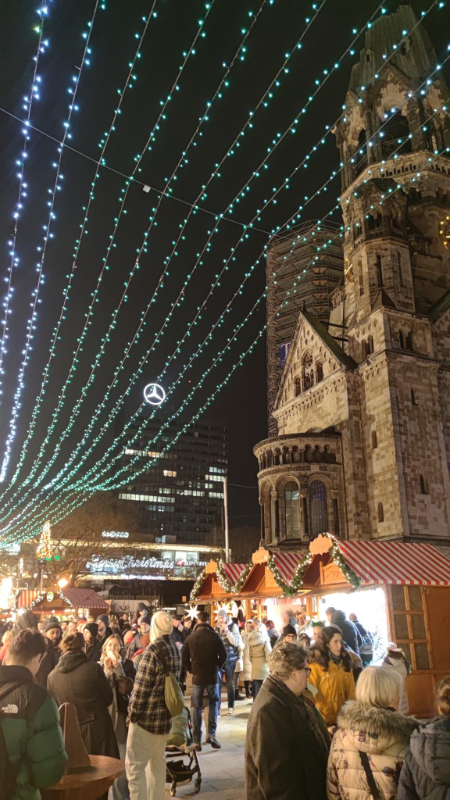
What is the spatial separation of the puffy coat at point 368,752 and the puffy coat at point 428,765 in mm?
236

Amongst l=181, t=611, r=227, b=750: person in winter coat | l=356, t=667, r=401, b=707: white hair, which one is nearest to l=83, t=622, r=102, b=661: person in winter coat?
l=181, t=611, r=227, b=750: person in winter coat

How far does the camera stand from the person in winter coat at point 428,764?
294 cm

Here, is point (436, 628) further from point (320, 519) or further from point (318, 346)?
point (318, 346)

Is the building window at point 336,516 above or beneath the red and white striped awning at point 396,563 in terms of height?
above

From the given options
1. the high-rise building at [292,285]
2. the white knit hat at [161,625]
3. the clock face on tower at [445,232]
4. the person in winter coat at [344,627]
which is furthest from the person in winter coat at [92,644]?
the high-rise building at [292,285]

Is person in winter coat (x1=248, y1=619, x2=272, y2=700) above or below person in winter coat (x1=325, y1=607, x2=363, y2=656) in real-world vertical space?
below

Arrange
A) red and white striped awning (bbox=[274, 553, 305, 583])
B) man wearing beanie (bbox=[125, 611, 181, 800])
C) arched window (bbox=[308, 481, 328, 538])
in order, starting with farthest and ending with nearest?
arched window (bbox=[308, 481, 328, 538]) < red and white striped awning (bbox=[274, 553, 305, 583]) < man wearing beanie (bbox=[125, 611, 181, 800])

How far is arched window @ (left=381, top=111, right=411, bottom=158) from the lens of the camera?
118 ft

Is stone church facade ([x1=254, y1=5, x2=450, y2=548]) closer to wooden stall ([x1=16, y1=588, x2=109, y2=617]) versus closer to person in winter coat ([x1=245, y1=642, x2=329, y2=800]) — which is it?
wooden stall ([x1=16, y1=588, x2=109, y2=617])

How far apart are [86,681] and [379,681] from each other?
10.0ft

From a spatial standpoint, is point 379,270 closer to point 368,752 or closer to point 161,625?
point 161,625

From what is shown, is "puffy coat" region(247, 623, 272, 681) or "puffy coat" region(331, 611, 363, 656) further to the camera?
"puffy coat" region(247, 623, 272, 681)

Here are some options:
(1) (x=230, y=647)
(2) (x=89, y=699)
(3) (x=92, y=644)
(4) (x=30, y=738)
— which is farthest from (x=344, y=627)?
(4) (x=30, y=738)

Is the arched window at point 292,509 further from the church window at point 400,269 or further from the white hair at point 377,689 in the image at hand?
the white hair at point 377,689
